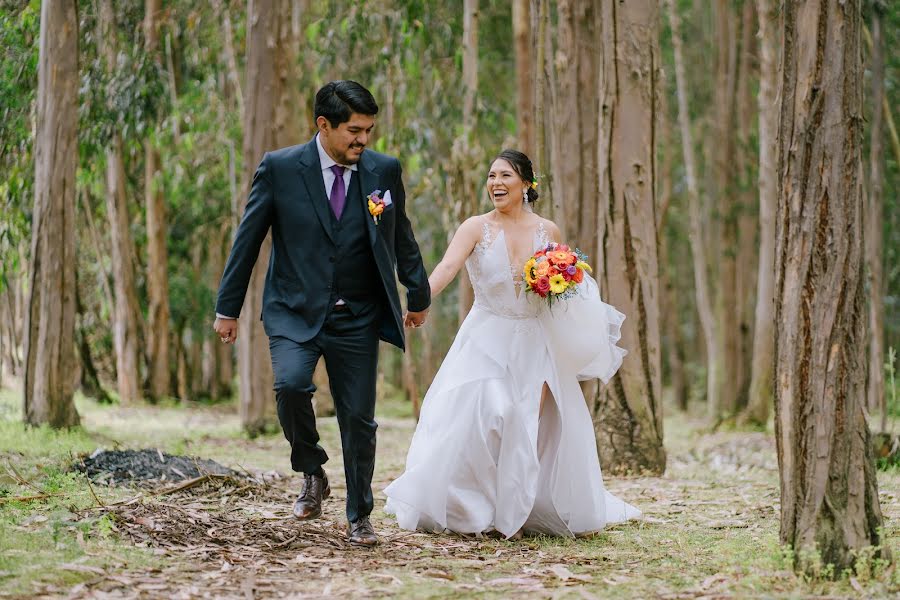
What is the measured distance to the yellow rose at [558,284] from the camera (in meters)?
6.09

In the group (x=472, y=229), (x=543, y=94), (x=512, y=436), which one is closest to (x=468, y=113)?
(x=543, y=94)

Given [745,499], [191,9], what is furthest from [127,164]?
[745,499]

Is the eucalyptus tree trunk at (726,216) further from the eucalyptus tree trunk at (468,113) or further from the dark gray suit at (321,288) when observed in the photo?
the dark gray suit at (321,288)

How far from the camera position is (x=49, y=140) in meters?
10.0

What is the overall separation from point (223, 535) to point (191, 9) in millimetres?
12874

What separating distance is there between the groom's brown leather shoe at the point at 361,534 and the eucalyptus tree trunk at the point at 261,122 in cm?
665

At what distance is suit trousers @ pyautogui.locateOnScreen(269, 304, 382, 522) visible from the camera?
5.23 meters

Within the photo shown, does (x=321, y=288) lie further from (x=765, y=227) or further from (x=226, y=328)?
(x=765, y=227)

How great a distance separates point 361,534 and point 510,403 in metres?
1.18

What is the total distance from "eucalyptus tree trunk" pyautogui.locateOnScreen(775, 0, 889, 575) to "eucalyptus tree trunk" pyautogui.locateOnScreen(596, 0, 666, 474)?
4.20m

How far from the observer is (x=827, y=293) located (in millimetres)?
4266

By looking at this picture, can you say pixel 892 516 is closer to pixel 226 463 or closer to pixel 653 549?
pixel 653 549

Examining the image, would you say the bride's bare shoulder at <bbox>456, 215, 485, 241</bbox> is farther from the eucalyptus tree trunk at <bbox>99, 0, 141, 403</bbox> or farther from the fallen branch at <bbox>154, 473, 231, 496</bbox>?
the eucalyptus tree trunk at <bbox>99, 0, 141, 403</bbox>

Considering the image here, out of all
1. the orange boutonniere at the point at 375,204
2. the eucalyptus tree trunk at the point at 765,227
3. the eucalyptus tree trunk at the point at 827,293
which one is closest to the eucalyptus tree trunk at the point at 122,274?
the eucalyptus tree trunk at the point at 765,227
